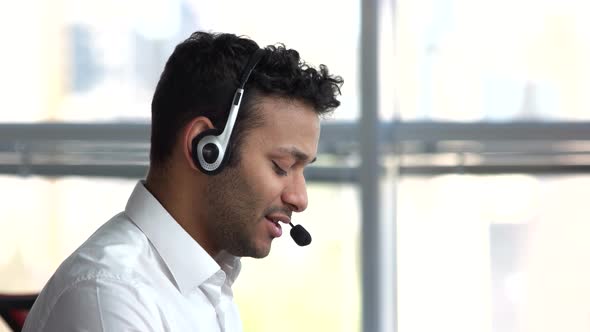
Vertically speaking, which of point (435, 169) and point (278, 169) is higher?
point (278, 169)

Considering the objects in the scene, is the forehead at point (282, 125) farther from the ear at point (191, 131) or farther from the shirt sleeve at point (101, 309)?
the shirt sleeve at point (101, 309)

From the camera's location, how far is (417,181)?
295cm

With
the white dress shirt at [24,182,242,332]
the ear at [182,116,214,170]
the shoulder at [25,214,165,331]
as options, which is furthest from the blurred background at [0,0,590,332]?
the shoulder at [25,214,165,331]

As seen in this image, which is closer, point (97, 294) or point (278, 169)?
point (97, 294)

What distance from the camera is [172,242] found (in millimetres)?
1377

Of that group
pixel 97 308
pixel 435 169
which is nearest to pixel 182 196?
pixel 97 308

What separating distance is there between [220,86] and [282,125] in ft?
0.36

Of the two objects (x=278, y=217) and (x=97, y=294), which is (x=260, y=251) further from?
(x=97, y=294)

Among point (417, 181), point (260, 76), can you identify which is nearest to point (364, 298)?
point (417, 181)

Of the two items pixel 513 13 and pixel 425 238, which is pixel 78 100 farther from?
pixel 513 13

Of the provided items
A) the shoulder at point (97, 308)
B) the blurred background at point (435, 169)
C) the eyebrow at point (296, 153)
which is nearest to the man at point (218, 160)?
the eyebrow at point (296, 153)

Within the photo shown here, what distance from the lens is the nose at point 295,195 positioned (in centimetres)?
146

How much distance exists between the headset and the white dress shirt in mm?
94

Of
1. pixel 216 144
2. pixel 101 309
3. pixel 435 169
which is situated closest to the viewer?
pixel 101 309
